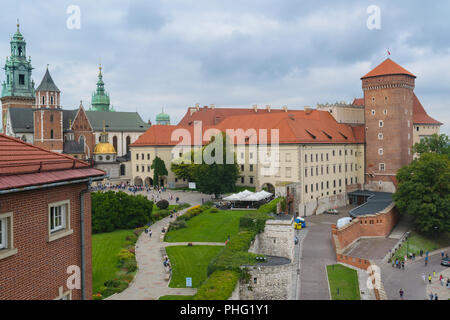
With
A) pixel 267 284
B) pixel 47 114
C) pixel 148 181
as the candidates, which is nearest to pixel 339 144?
pixel 148 181

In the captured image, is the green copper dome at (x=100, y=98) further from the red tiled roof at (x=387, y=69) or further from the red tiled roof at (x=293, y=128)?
the red tiled roof at (x=387, y=69)

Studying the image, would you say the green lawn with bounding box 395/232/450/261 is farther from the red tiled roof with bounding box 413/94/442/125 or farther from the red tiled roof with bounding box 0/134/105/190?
the red tiled roof with bounding box 0/134/105/190

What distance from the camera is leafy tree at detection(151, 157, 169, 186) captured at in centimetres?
7531

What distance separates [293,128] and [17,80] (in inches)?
3164

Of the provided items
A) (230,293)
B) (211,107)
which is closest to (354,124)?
(211,107)

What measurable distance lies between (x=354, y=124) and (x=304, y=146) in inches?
806

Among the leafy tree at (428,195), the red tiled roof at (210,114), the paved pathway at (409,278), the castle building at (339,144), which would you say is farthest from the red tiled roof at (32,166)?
the red tiled roof at (210,114)

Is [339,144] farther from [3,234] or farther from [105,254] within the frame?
[3,234]

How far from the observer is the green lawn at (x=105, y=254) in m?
30.1

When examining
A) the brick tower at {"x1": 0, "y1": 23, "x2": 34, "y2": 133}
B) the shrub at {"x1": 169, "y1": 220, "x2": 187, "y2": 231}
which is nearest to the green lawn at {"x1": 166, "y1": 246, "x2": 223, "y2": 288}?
the shrub at {"x1": 169, "y1": 220, "x2": 187, "y2": 231}

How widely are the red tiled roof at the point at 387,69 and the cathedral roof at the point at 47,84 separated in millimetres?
62893

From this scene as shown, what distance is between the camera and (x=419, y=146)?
66.8 metres
